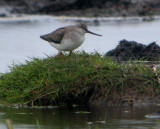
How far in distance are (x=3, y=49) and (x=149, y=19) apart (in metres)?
16.2

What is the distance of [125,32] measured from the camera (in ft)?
87.6

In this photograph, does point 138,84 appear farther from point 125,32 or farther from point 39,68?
point 125,32

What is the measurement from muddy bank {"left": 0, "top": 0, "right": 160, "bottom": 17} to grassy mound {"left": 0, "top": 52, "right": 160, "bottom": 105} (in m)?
27.7

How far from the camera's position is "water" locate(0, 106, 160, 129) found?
8102 millimetres

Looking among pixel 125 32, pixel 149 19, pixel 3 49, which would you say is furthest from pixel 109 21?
pixel 3 49

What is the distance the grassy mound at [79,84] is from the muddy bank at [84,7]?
27748mm

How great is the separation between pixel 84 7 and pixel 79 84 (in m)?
29.0

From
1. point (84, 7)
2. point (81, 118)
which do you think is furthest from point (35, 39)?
point (81, 118)

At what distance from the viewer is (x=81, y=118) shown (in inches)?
345

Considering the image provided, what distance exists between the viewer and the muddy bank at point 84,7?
38375 mm

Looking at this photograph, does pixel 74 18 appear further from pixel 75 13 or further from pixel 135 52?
pixel 135 52

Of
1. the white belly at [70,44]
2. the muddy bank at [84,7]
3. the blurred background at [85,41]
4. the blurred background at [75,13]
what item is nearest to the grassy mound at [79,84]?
the blurred background at [85,41]

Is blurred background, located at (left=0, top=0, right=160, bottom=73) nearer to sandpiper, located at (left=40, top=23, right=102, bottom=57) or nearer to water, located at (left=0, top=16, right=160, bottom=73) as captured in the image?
water, located at (left=0, top=16, right=160, bottom=73)

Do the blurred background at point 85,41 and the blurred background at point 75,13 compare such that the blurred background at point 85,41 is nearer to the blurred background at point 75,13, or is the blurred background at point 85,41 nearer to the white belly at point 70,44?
the blurred background at point 75,13
